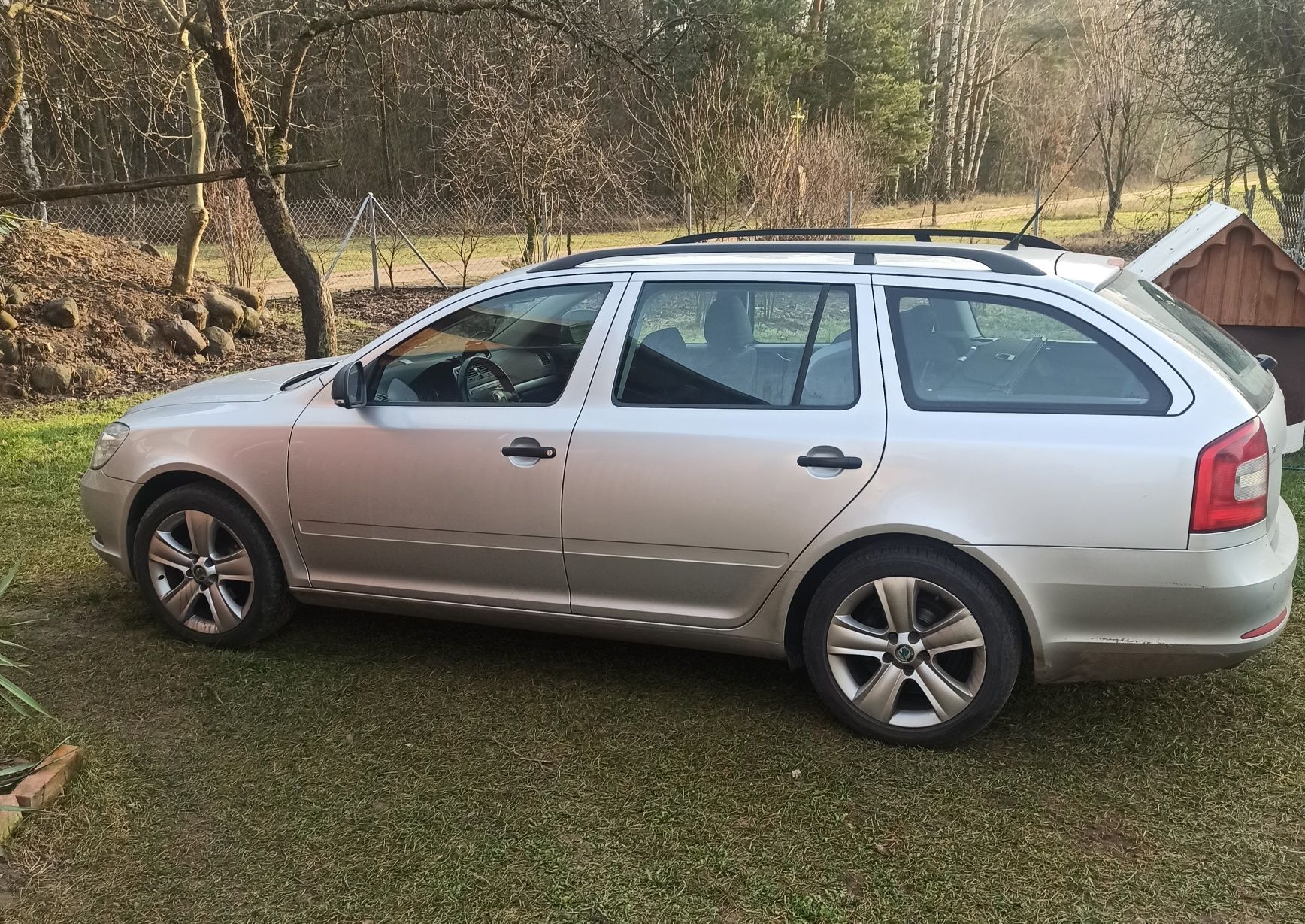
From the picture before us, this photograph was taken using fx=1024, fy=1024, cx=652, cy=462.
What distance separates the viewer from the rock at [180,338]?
1158 cm

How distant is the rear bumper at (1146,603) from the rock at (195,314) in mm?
11048

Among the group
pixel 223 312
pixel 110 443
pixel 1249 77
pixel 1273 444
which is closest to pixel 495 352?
pixel 110 443

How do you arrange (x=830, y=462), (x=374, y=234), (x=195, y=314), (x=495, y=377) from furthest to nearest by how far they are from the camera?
(x=374, y=234), (x=195, y=314), (x=495, y=377), (x=830, y=462)

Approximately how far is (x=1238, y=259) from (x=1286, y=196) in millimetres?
8448

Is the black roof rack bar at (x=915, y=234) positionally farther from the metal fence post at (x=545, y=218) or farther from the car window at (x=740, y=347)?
the metal fence post at (x=545, y=218)

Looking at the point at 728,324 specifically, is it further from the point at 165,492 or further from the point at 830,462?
the point at 165,492

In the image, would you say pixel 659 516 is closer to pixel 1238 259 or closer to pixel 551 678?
pixel 551 678

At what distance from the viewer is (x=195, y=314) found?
12094 mm

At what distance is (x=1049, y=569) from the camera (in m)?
3.17

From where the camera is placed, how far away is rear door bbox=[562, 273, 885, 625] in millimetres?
3396

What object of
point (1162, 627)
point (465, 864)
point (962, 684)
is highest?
point (1162, 627)

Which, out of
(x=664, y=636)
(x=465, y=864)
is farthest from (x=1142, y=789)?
(x=465, y=864)

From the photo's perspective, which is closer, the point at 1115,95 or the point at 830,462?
the point at 830,462

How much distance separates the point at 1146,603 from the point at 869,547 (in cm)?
84
